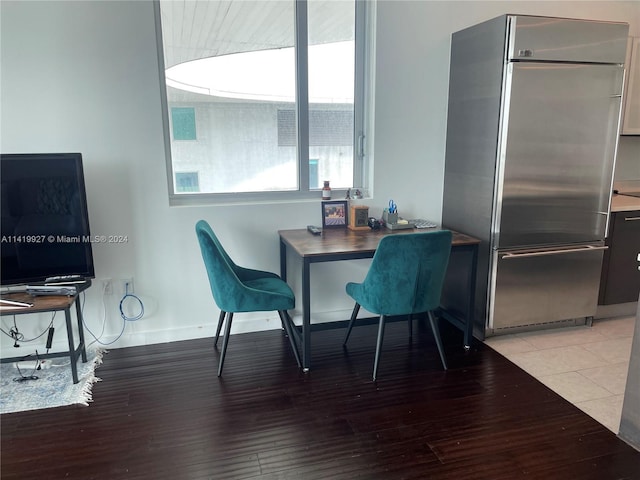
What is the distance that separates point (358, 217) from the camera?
124 inches

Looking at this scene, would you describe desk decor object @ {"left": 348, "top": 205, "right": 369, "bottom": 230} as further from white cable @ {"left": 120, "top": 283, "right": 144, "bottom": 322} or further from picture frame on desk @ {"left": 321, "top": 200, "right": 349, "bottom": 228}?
white cable @ {"left": 120, "top": 283, "right": 144, "bottom": 322}

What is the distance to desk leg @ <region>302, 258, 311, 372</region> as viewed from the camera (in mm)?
2609

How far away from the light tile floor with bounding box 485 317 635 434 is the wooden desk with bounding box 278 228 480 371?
1.07 feet

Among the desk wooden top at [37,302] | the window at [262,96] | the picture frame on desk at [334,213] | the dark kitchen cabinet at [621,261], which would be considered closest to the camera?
the desk wooden top at [37,302]

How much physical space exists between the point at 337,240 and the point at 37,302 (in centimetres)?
171

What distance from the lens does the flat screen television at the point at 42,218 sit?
2.51 metres

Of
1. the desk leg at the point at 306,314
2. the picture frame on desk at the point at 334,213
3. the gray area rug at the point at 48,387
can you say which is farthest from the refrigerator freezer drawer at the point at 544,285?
the gray area rug at the point at 48,387

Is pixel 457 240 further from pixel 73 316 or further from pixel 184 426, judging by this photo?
pixel 73 316

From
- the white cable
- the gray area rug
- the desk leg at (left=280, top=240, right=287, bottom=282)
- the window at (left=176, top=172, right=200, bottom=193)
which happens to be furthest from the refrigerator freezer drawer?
the gray area rug

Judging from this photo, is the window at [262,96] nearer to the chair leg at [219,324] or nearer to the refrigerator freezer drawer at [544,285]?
the chair leg at [219,324]

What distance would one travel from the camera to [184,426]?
89.1 inches

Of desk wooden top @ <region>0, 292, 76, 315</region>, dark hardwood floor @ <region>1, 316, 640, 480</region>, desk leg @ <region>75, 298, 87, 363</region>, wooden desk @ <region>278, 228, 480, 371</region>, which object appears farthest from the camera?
desk leg @ <region>75, 298, 87, 363</region>

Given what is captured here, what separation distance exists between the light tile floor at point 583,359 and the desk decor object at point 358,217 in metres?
1.16

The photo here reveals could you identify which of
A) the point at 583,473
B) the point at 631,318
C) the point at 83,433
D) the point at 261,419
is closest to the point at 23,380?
the point at 83,433
